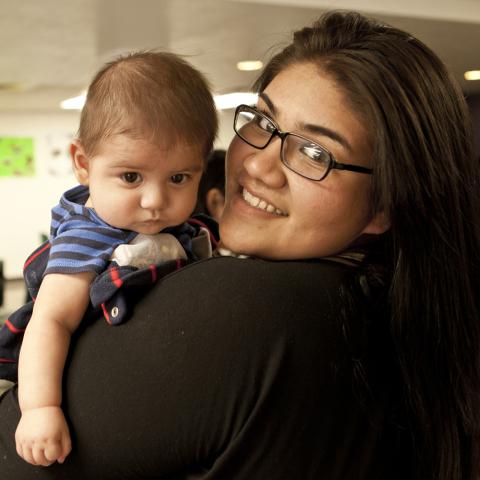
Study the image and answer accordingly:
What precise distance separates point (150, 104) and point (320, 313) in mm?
457

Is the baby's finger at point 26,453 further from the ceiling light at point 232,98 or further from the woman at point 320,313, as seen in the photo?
the ceiling light at point 232,98

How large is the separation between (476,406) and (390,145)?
485mm

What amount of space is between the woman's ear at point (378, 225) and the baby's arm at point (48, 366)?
1.72 ft

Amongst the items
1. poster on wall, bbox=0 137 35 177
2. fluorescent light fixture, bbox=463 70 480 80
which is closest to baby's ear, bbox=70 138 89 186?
fluorescent light fixture, bbox=463 70 480 80

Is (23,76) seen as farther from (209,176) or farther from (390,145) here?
(390,145)

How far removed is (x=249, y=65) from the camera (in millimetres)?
5402

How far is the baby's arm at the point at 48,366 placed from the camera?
831 mm

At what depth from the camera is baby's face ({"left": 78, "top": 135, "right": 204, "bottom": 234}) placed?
3.27 ft

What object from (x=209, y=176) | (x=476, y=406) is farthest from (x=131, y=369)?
(x=209, y=176)

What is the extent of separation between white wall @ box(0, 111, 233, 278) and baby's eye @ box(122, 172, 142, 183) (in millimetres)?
6920

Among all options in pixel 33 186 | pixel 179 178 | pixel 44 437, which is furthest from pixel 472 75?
pixel 44 437

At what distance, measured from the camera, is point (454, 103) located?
1.06 meters

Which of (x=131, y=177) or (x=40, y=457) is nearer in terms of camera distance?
(x=40, y=457)

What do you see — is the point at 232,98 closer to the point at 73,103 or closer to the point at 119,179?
the point at 73,103
